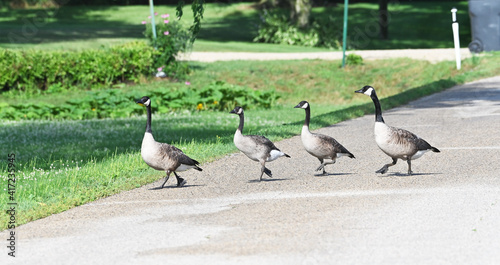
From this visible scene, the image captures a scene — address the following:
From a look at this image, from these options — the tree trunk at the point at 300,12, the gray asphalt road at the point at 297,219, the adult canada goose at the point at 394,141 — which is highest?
the tree trunk at the point at 300,12

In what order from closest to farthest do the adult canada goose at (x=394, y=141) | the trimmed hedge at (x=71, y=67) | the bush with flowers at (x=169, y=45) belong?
the adult canada goose at (x=394, y=141), the trimmed hedge at (x=71, y=67), the bush with flowers at (x=169, y=45)

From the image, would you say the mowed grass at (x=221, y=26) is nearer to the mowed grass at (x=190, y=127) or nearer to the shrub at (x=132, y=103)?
the mowed grass at (x=190, y=127)

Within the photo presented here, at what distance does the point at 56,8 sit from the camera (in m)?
49.7

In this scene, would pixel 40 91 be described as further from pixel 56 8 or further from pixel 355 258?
pixel 56 8

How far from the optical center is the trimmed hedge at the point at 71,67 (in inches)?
886

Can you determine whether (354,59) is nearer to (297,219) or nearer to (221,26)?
(297,219)

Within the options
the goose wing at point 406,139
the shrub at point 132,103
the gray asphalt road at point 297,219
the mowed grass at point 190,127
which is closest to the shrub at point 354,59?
the mowed grass at point 190,127

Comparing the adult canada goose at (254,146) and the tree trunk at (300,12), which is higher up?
the tree trunk at (300,12)

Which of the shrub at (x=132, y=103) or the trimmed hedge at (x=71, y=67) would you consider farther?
the trimmed hedge at (x=71, y=67)

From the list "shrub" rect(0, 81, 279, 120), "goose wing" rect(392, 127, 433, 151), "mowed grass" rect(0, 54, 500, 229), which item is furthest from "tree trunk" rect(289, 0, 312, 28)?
"goose wing" rect(392, 127, 433, 151)

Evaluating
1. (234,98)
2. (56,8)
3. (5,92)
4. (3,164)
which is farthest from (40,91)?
(56,8)

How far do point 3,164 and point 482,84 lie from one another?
13147mm

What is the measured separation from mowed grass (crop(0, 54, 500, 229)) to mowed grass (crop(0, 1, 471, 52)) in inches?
279

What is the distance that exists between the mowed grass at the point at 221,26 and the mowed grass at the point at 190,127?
279 inches
